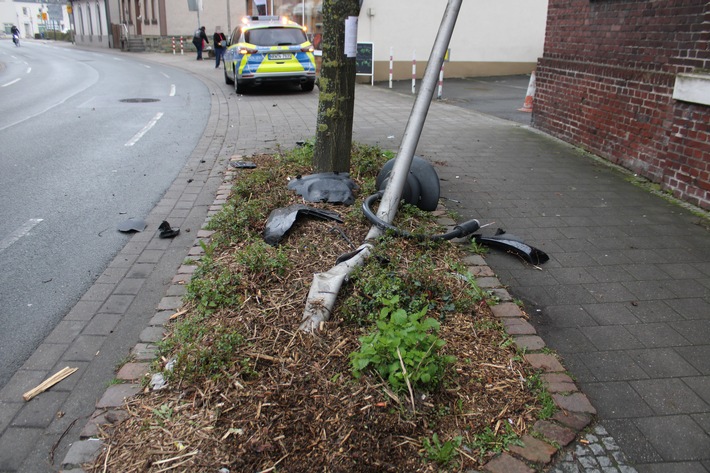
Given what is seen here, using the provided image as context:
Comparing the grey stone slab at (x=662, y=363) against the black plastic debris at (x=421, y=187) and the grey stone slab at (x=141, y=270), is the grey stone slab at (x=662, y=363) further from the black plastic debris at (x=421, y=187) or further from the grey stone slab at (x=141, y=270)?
the grey stone slab at (x=141, y=270)

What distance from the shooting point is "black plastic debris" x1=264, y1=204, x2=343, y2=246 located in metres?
4.99

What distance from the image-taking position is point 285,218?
17.0ft

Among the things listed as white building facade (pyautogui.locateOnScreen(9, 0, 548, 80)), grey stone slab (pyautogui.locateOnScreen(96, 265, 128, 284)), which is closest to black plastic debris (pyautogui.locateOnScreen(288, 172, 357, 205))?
grey stone slab (pyautogui.locateOnScreen(96, 265, 128, 284))

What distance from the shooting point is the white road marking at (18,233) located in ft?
18.1

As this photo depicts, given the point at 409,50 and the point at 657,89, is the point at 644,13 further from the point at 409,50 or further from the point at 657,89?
the point at 409,50

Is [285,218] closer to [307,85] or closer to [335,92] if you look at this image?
[335,92]

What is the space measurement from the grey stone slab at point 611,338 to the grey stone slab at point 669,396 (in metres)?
0.36

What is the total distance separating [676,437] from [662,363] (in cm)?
69

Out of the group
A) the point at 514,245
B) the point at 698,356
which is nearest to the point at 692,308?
the point at 698,356

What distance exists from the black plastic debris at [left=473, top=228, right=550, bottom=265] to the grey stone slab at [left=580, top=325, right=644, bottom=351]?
3.51 ft

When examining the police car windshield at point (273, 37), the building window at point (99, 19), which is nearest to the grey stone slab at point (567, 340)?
the police car windshield at point (273, 37)

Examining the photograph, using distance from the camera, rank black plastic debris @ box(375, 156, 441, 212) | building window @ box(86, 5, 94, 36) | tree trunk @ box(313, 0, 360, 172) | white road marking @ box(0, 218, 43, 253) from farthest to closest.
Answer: building window @ box(86, 5, 94, 36), tree trunk @ box(313, 0, 360, 172), black plastic debris @ box(375, 156, 441, 212), white road marking @ box(0, 218, 43, 253)

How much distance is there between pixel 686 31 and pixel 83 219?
6970mm

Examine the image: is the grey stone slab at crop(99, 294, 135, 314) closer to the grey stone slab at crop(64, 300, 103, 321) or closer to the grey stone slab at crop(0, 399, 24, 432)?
the grey stone slab at crop(64, 300, 103, 321)
